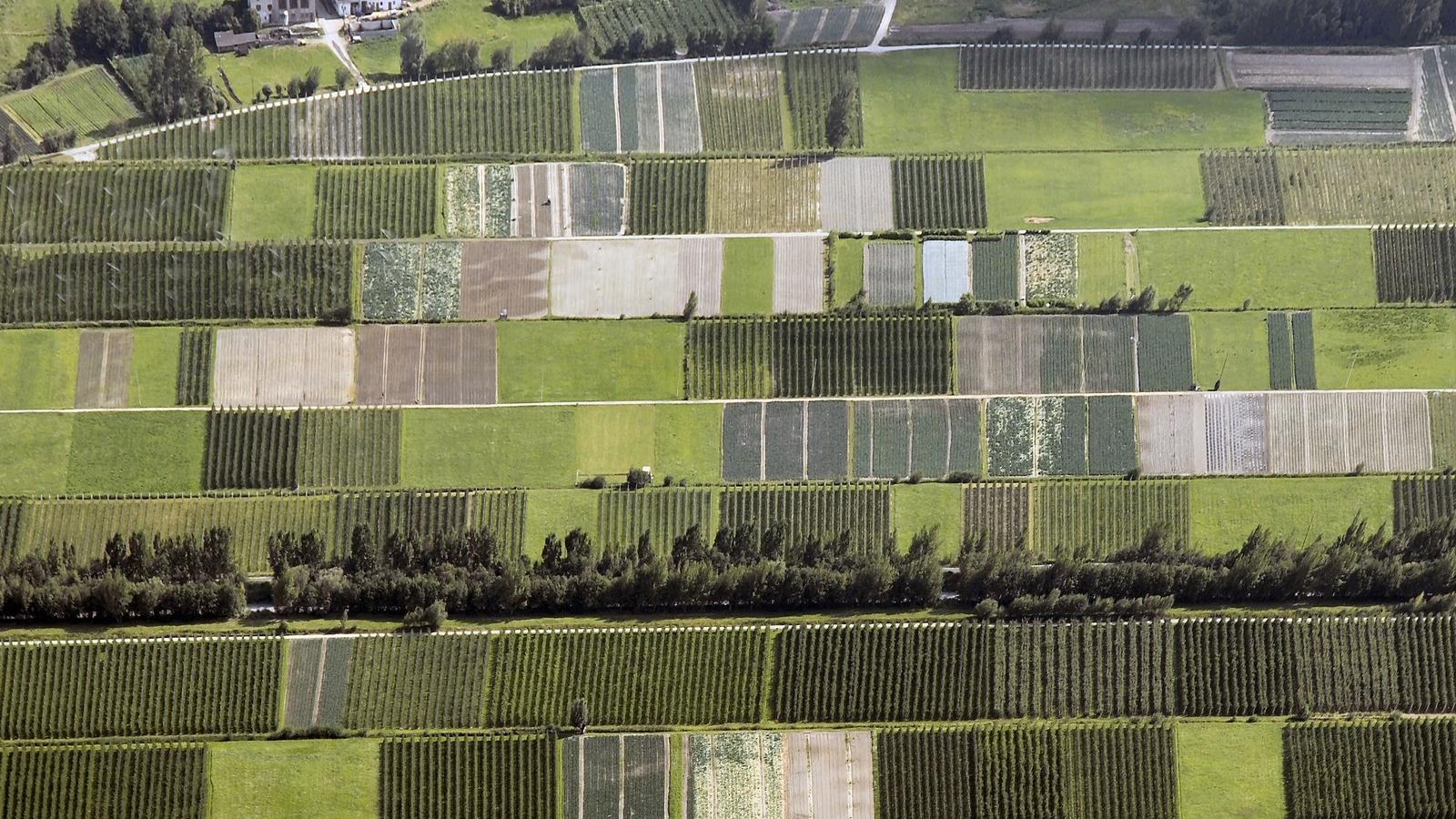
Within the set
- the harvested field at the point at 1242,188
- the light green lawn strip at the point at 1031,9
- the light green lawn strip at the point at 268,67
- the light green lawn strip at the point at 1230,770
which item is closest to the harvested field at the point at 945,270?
the harvested field at the point at 1242,188

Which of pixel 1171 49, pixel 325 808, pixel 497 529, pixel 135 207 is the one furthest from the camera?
pixel 1171 49

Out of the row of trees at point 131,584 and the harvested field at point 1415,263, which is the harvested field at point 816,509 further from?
the harvested field at point 1415,263

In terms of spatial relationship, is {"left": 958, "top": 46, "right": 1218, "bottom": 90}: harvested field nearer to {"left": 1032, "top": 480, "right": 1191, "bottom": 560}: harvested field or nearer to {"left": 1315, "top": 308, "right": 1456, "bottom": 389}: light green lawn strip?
{"left": 1315, "top": 308, "right": 1456, "bottom": 389}: light green lawn strip

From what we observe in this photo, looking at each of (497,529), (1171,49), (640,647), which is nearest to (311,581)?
(497,529)

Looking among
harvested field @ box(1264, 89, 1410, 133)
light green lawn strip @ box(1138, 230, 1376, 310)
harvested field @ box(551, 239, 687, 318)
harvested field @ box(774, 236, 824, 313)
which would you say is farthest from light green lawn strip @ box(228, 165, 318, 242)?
harvested field @ box(1264, 89, 1410, 133)

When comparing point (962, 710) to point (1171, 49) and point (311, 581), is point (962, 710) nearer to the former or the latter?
point (311, 581)

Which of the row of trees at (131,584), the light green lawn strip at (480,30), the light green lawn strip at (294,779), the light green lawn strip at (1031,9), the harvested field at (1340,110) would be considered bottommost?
the light green lawn strip at (294,779)
